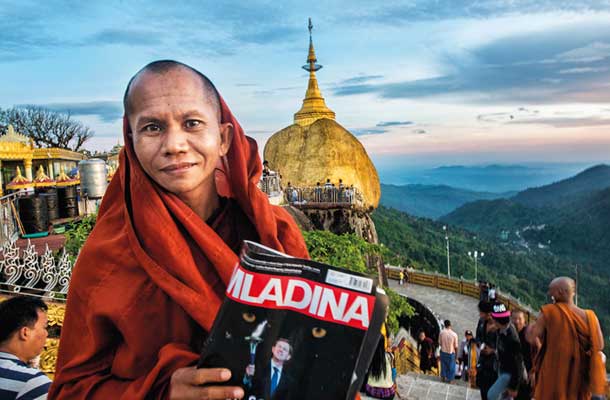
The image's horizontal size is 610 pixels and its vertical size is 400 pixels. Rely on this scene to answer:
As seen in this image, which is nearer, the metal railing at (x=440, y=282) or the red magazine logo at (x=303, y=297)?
the red magazine logo at (x=303, y=297)

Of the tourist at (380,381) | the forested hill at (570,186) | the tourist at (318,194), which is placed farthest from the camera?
the forested hill at (570,186)

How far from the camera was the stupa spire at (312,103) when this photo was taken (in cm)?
2548

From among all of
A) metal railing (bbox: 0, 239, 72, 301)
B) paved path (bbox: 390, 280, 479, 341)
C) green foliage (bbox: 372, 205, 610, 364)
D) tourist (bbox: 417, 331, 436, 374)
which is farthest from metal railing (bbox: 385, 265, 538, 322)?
metal railing (bbox: 0, 239, 72, 301)

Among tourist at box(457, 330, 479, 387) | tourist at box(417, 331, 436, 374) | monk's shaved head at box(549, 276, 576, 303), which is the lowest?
tourist at box(417, 331, 436, 374)

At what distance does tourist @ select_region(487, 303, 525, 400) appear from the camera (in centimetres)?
468

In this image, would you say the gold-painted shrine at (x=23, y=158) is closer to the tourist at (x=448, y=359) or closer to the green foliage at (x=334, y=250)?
the green foliage at (x=334, y=250)

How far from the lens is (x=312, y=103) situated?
2573 cm

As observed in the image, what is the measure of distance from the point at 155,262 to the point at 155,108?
49cm

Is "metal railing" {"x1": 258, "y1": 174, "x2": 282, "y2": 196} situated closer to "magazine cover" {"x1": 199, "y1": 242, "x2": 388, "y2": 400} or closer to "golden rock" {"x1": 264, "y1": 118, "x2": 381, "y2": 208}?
"golden rock" {"x1": 264, "y1": 118, "x2": 381, "y2": 208}

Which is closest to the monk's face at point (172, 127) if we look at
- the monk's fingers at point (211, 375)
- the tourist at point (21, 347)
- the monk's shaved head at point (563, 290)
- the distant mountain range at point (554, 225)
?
the monk's fingers at point (211, 375)

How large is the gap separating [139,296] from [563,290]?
4.01m

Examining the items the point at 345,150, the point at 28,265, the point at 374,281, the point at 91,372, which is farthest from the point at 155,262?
the point at 345,150

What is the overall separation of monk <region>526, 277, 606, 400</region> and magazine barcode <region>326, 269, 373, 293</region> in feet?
12.5

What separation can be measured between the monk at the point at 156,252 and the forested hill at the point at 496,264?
3008cm
